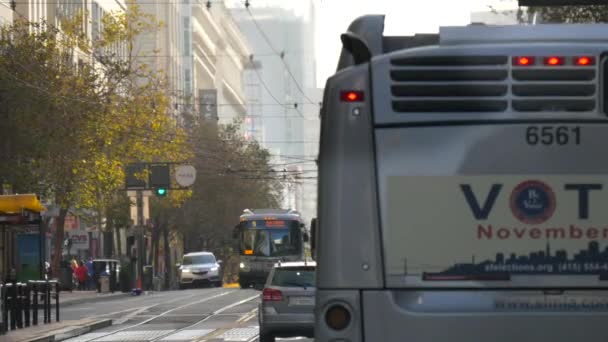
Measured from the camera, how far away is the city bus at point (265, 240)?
60031 mm

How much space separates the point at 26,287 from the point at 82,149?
2241 centimetres

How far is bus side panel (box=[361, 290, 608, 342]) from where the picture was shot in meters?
8.49

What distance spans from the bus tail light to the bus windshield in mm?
51196

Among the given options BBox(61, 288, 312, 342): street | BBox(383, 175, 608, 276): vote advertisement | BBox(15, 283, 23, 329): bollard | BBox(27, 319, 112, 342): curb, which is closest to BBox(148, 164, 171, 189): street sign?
BBox(61, 288, 312, 342): street

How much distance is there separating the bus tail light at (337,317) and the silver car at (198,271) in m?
66.7

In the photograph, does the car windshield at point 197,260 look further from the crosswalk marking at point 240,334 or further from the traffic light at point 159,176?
the crosswalk marking at point 240,334

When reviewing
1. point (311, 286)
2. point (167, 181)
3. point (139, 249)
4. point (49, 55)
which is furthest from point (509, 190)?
point (139, 249)

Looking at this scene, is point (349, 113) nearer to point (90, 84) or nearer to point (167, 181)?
point (90, 84)

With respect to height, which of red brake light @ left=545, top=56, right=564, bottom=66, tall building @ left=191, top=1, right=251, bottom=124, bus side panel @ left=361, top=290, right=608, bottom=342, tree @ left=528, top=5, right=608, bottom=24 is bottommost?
bus side panel @ left=361, top=290, right=608, bottom=342

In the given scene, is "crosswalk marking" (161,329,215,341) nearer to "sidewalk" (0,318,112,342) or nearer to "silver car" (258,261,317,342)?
"sidewalk" (0,318,112,342)

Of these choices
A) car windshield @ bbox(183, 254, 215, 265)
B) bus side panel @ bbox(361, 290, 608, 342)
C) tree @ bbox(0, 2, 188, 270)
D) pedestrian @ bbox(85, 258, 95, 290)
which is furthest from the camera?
car windshield @ bbox(183, 254, 215, 265)

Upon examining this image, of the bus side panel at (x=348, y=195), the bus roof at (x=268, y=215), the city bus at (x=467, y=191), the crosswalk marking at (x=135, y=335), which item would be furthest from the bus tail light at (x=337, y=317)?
the bus roof at (x=268, y=215)

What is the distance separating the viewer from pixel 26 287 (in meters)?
32.4

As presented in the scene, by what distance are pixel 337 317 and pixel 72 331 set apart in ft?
77.8
